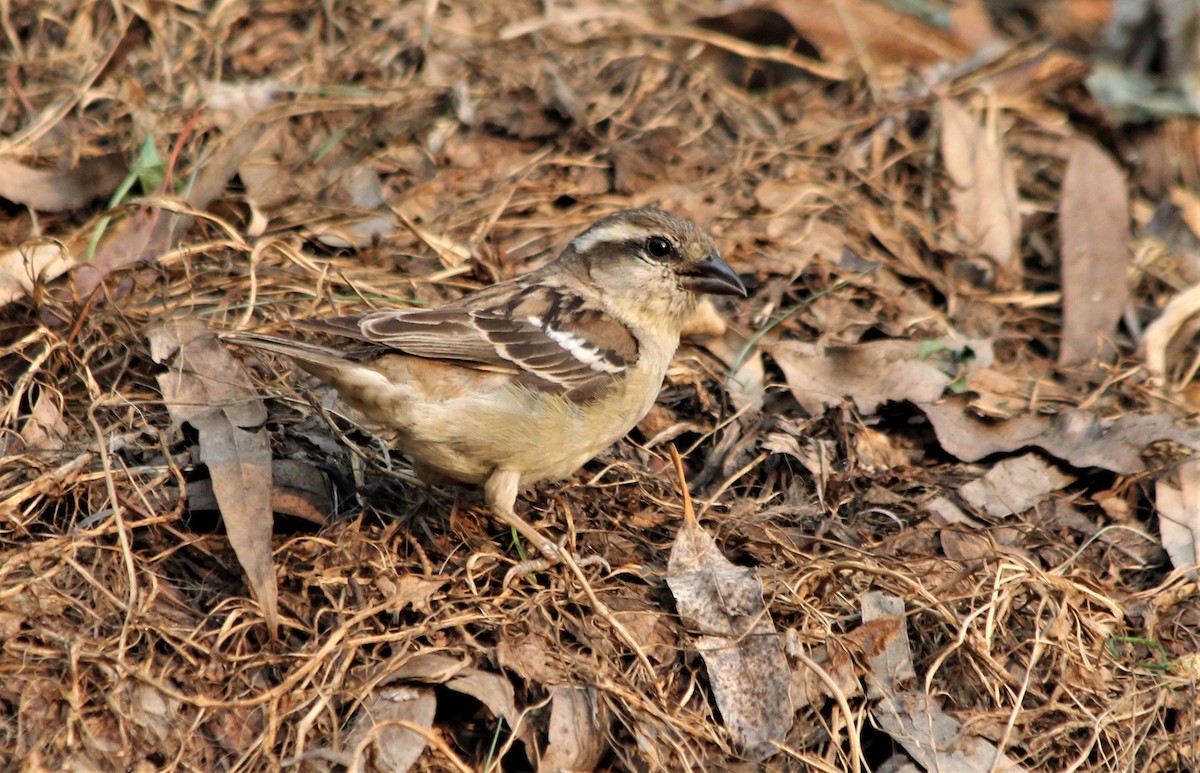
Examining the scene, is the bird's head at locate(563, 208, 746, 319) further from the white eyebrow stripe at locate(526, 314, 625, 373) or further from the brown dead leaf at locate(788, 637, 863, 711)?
the brown dead leaf at locate(788, 637, 863, 711)

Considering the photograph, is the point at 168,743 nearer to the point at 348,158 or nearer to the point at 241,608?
the point at 241,608

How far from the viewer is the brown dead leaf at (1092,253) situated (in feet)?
21.8

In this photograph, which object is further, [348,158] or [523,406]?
[348,158]

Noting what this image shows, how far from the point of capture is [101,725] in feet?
12.5

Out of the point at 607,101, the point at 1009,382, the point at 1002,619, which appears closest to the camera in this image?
the point at 1002,619

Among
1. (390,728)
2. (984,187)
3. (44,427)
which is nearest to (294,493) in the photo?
(44,427)

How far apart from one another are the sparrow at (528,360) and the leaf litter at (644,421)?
13.9 inches

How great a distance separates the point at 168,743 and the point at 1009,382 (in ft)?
14.1

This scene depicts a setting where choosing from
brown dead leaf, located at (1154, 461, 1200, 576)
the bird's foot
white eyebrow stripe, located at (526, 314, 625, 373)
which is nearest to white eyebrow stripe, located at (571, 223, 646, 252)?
white eyebrow stripe, located at (526, 314, 625, 373)

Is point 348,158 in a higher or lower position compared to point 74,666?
lower

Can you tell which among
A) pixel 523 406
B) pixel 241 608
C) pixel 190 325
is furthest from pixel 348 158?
pixel 241 608

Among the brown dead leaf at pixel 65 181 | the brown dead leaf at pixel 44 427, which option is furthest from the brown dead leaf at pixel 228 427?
the brown dead leaf at pixel 65 181

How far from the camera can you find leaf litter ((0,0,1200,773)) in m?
4.13

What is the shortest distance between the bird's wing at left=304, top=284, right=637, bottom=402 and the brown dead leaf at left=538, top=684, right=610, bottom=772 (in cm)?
129
